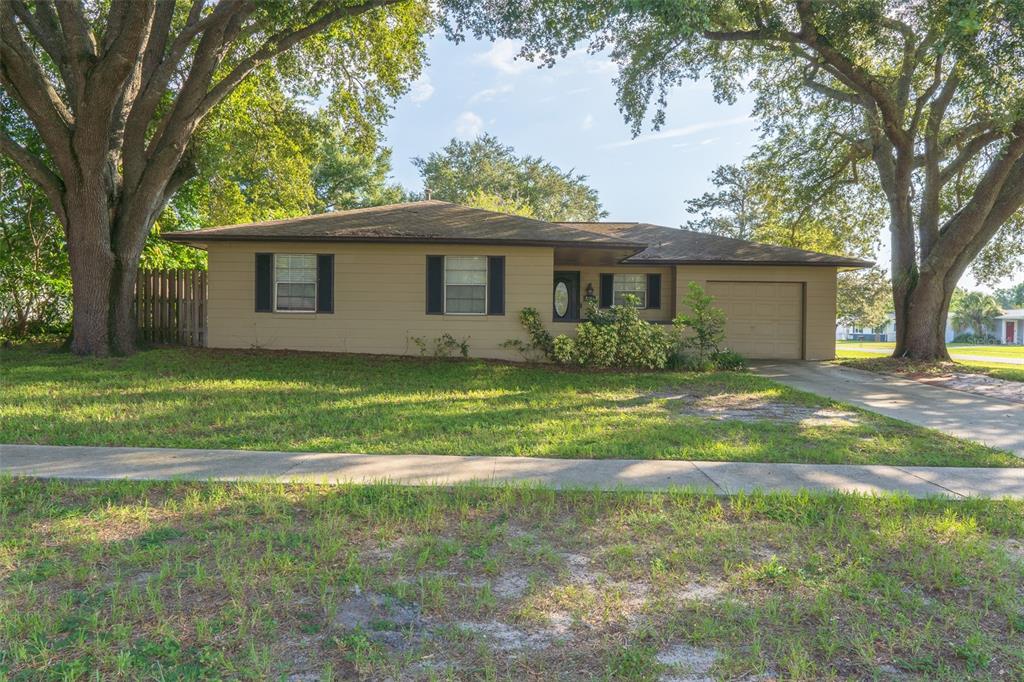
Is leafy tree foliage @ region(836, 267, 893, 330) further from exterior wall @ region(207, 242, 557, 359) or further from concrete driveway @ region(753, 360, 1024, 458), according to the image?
exterior wall @ region(207, 242, 557, 359)

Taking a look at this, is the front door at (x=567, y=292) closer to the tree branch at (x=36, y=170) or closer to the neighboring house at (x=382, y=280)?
the neighboring house at (x=382, y=280)

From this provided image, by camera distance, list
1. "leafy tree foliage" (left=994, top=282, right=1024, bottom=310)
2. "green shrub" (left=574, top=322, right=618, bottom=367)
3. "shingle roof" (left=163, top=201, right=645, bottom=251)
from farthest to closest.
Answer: "leafy tree foliage" (left=994, top=282, right=1024, bottom=310), "shingle roof" (left=163, top=201, right=645, bottom=251), "green shrub" (left=574, top=322, right=618, bottom=367)

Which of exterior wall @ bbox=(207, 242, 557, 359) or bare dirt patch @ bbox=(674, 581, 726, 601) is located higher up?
exterior wall @ bbox=(207, 242, 557, 359)

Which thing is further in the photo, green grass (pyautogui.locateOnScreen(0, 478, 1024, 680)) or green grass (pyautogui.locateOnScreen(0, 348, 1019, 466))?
green grass (pyautogui.locateOnScreen(0, 348, 1019, 466))

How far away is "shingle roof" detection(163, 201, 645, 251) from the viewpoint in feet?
42.3

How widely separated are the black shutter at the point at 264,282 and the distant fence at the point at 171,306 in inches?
66.6

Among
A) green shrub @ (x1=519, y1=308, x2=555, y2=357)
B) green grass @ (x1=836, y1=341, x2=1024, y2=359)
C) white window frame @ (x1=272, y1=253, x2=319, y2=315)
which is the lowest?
green grass @ (x1=836, y1=341, x2=1024, y2=359)

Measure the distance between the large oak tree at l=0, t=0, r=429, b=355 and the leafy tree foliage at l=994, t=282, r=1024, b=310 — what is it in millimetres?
117419

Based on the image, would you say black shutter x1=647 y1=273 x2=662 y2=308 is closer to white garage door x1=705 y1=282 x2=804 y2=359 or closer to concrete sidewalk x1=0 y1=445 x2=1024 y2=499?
white garage door x1=705 y1=282 x2=804 y2=359

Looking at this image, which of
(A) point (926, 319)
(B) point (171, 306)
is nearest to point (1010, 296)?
(A) point (926, 319)

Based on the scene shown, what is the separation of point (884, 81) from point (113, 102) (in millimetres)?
17498

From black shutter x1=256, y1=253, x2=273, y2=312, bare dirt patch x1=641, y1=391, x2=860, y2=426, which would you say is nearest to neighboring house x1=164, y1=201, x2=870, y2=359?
black shutter x1=256, y1=253, x2=273, y2=312

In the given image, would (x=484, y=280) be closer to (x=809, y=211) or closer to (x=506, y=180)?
(x=809, y=211)

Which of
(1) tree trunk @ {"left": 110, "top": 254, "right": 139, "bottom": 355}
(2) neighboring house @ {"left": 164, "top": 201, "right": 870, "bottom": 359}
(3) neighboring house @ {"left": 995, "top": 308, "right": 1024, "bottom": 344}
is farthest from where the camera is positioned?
(3) neighboring house @ {"left": 995, "top": 308, "right": 1024, "bottom": 344}
